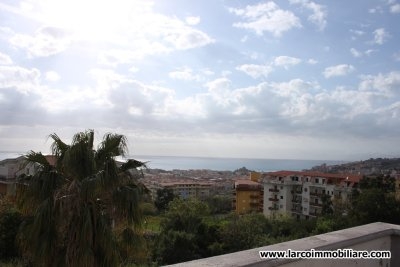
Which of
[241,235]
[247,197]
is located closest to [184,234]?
[241,235]

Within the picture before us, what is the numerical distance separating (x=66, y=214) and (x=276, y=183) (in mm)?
48157

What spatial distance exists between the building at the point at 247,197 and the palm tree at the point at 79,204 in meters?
51.4

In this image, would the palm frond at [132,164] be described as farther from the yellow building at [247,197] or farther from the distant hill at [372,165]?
the distant hill at [372,165]

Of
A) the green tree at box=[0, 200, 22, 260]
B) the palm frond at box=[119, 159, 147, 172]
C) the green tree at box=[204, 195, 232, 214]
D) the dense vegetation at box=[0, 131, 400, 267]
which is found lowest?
the green tree at box=[204, 195, 232, 214]

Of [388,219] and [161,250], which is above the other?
[388,219]

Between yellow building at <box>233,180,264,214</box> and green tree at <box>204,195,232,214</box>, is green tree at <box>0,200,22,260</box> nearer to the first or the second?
yellow building at <box>233,180,264,214</box>

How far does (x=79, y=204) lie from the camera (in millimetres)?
5855

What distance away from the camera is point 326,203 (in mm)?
40062

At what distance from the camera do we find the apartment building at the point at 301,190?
44.6m

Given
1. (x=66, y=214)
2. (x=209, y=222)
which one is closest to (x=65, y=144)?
(x=66, y=214)

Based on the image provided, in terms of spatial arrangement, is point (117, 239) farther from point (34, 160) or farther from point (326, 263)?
point (326, 263)

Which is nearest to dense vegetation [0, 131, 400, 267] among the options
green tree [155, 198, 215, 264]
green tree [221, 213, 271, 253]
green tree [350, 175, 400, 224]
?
green tree [155, 198, 215, 264]

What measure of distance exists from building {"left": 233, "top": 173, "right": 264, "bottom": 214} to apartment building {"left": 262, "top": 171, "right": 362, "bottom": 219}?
3.47 meters

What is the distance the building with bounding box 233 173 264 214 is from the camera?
5728 centimetres
